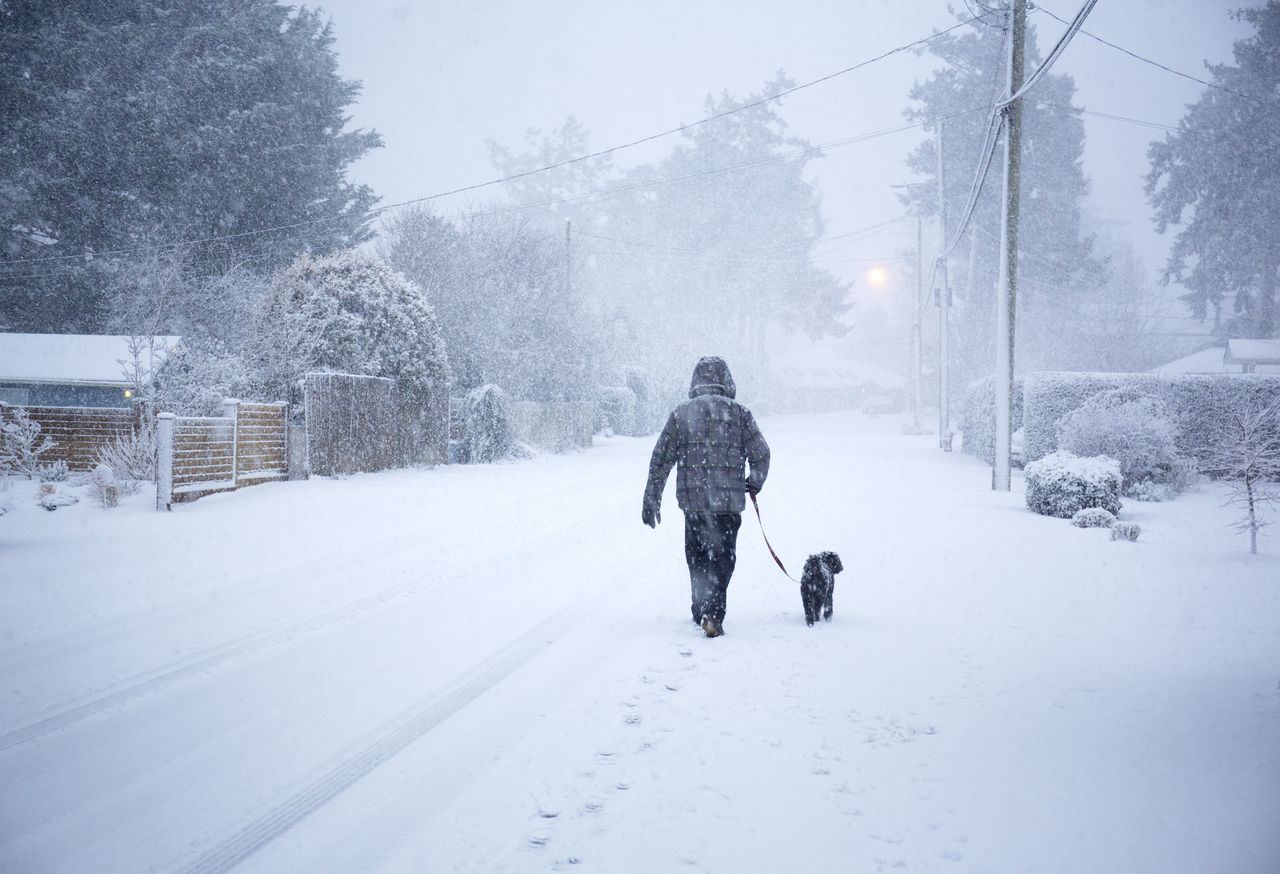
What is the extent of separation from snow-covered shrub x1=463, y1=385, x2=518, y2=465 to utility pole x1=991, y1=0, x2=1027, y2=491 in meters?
12.2

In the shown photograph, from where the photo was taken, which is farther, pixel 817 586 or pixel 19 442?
pixel 19 442

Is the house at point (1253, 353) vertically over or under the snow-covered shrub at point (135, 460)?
over

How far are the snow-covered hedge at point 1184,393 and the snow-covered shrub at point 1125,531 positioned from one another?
582cm

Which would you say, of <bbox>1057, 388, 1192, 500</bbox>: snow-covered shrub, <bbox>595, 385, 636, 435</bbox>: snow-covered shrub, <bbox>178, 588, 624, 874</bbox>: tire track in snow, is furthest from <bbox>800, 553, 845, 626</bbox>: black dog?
<bbox>595, 385, 636, 435</bbox>: snow-covered shrub

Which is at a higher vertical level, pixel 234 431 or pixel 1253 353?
pixel 1253 353

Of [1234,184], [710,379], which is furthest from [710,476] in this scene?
[1234,184]

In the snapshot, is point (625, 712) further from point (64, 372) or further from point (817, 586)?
point (64, 372)

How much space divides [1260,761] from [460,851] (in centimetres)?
347

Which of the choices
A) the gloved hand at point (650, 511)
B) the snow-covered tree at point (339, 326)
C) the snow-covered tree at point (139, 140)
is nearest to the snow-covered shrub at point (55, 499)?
the snow-covered tree at point (339, 326)

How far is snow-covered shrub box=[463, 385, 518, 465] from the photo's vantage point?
68.7ft

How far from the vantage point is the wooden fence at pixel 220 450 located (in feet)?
39.3

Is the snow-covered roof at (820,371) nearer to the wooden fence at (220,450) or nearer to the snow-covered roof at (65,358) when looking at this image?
the snow-covered roof at (65,358)

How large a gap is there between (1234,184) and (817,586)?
1828 inches

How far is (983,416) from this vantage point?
21672 mm
